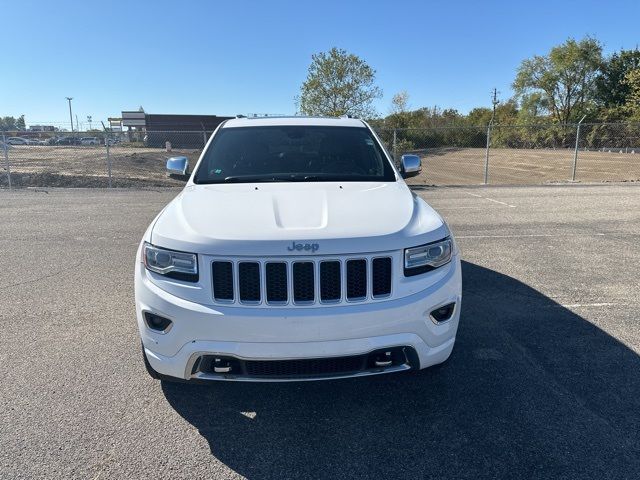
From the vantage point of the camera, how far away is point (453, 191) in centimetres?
1470

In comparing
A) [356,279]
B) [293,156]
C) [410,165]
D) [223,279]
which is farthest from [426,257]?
[410,165]

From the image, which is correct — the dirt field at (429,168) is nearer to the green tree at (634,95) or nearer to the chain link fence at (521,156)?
the chain link fence at (521,156)

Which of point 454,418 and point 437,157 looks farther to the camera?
point 437,157

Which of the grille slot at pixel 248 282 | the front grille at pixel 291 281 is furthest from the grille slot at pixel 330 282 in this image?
the grille slot at pixel 248 282

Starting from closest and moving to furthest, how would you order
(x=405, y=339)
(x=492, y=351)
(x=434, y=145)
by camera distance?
→ (x=405, y=339) → (x=492, y=351) → (x=434, y=145)

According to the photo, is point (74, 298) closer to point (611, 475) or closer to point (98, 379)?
point (98, 379)

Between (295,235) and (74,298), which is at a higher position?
(295,235)

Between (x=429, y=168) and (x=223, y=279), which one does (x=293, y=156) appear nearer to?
(x=223, y=279)

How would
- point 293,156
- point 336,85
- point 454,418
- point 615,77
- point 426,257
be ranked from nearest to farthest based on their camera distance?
point 426,257 → point 454,418 → point 293,156 → point 336,85 → point 615,77

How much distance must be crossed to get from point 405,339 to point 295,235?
2.70ft

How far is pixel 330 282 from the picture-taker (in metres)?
2.54

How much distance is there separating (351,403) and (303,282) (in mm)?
972

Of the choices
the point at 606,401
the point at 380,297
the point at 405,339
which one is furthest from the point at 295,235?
the point at 606,401

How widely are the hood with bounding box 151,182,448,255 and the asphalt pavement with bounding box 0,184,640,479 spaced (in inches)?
35.5
